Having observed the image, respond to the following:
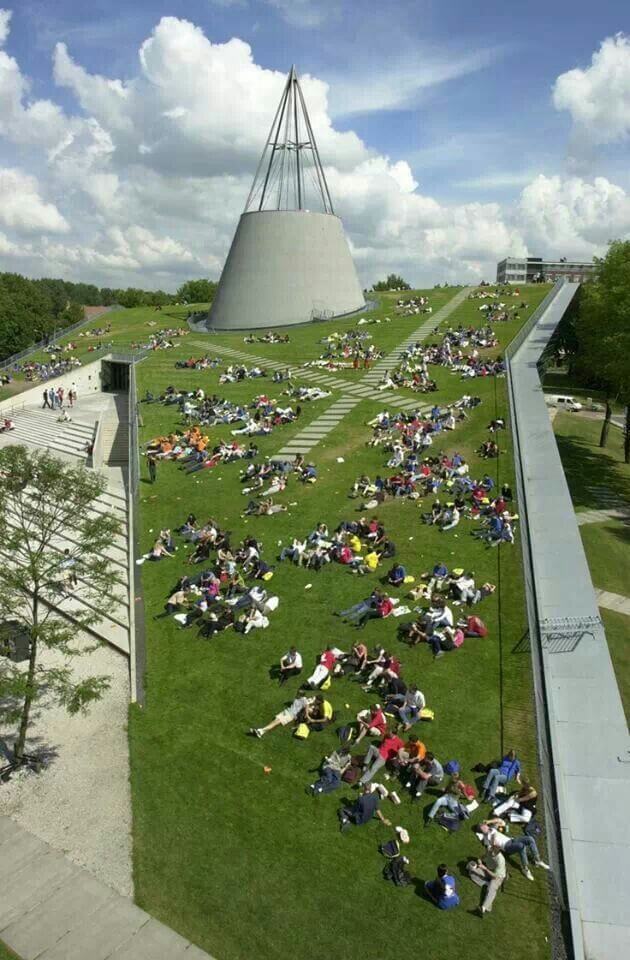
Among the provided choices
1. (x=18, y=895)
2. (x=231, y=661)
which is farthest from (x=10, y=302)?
(x=18, y=895)

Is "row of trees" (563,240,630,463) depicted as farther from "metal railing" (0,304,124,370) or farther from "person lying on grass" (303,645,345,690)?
"metal railing" (0,304,124,370)

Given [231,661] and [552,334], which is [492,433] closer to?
[231,661]

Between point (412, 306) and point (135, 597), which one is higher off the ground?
point (412, 306)

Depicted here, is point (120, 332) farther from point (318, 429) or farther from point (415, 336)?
point (318, 429)

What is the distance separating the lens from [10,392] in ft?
147

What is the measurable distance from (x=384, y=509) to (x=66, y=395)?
111ft

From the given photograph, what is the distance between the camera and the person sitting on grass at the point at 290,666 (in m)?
14.3

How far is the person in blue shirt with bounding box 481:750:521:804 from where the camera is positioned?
10.7 metres

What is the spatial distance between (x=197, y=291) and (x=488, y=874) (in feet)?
444

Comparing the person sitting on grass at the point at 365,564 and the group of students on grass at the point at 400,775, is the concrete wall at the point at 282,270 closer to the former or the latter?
the person sitting on grass at the point at 365,564

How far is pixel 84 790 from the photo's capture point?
1217 centimetres

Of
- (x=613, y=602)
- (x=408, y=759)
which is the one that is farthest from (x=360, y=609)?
(x=613, y=602)

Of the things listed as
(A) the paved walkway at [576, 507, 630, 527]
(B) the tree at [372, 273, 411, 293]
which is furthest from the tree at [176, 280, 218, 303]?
(A) the paved walkway at [576, 507, 630, 527]

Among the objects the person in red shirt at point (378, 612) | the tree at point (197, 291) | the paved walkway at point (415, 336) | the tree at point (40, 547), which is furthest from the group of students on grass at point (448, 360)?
the tree at point (197, 291)
